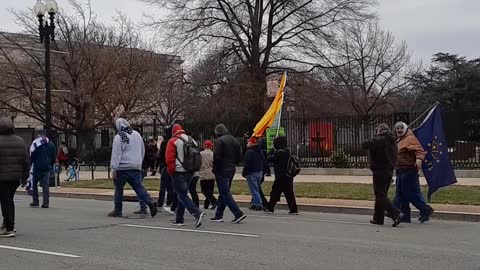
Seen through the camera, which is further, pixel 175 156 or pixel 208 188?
pixel 208 188

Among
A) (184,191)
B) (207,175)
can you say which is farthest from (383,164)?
(207,175)

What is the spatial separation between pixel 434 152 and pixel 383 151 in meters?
2.56

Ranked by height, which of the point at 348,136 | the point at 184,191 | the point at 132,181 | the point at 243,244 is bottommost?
the point at 243,244

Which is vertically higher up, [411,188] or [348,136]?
[348,136]

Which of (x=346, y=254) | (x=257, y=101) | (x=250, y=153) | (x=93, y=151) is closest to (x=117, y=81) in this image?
(x=93, y=151)

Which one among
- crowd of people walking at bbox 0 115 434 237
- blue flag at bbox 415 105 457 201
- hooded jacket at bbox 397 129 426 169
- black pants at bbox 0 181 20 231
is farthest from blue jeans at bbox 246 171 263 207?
black pants at bbox 0 181 20 231

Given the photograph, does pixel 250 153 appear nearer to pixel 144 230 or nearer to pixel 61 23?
pixel 144 230

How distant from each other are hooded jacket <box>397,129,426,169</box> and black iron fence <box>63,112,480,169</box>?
1256 cm

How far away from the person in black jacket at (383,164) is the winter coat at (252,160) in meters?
3.04

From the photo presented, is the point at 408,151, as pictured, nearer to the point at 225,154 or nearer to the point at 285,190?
the point at 285,190

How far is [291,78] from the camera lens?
3688 centimetres

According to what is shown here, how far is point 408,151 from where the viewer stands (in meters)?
11.7

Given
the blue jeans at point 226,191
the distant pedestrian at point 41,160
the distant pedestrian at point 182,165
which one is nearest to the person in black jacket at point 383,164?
the blue jeans at point 226,191

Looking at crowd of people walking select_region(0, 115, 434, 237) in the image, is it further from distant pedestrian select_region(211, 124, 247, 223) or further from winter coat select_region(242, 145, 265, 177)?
winter coat select_region(242, 145, 265, 177)
